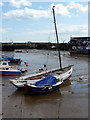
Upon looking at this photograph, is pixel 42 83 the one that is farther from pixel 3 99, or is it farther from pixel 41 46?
pixel 41 46

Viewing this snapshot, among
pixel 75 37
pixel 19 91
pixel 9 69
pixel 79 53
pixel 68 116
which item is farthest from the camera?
pixel 75 37

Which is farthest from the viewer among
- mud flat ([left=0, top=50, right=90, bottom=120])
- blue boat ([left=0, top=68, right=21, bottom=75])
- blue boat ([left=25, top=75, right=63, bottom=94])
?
blue boat ([left=0, top=68, right=21, bottom=75])

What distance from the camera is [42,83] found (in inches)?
586

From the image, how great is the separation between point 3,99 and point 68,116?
6.20 m

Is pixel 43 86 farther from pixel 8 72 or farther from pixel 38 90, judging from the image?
pixel 8 72

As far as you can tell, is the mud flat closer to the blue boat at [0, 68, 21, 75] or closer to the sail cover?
the sail cover

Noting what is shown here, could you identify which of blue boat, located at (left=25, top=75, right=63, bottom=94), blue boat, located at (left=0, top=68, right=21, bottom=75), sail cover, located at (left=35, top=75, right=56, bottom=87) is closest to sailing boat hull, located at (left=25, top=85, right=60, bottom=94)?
blue boat, located at (left=25, top=75, right=63, bottom=94)

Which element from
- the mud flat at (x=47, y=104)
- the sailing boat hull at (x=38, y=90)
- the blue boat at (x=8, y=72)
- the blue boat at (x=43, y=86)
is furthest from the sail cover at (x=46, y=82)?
the blue boat at (x=8, y=72)

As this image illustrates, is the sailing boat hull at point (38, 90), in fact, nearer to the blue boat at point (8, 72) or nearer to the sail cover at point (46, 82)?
the sail cover at point (46, 82)

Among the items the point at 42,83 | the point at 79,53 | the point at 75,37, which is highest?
the point at 75,37

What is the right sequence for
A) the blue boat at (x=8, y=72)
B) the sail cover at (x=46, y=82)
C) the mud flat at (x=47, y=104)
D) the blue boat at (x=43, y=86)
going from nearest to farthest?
the mud flat at (x=47, y=104) → the blue boat at (x=43, y=86) → the sail cover at (x=46, y=82) → the blue boat at (x=8, y=72)

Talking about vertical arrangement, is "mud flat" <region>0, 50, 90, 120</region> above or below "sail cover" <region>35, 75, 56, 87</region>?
below

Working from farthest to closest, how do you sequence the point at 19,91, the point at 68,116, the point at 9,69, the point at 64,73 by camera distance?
the point at 9,69 < the point at 64,73 < the point at 19,91 < the point at 68,116

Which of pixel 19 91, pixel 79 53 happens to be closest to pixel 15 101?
pixel 19 91
